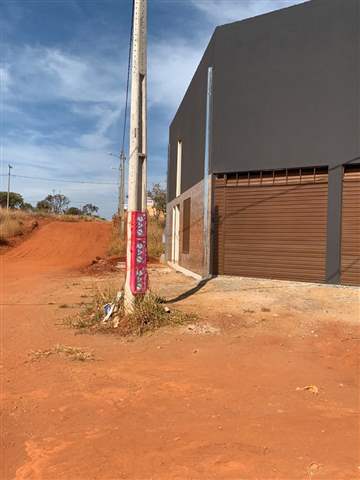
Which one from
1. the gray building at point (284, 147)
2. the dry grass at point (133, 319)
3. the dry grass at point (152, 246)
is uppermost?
the gray building at point (284, 147)

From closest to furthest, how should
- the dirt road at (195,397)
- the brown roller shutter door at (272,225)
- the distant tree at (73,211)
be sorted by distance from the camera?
1. the dirt road at (195,397)
2. the brown roller shutter door at (272,225)
3. the distant tree at (73,211)

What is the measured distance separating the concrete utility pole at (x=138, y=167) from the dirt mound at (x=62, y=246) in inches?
654

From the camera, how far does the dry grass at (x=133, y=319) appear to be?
831cm

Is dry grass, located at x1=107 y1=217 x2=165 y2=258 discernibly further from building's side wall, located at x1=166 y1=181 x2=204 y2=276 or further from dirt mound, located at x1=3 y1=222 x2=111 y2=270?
building's side wall, located at x1=166 y1=181 x2=204 y2=276

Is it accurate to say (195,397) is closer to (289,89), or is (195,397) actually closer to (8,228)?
(289,89)

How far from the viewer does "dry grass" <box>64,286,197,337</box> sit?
831cm

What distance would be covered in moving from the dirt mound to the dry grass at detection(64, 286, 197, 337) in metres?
16.6

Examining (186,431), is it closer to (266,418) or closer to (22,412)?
(266,418)

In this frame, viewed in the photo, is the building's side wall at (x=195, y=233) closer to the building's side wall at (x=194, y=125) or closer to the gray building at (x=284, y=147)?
the gray building at (x=284, y=147)

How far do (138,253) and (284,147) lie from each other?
6.04 m

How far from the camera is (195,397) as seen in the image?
17.1 feet

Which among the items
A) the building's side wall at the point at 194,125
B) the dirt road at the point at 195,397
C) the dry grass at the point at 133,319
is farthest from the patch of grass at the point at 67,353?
the building's side wall at the point at 194,125

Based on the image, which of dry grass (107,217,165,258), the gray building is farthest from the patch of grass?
dry grass (107,217,165,258)

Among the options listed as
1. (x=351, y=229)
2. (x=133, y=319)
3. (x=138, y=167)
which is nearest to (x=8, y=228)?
(x=138, y=167)
